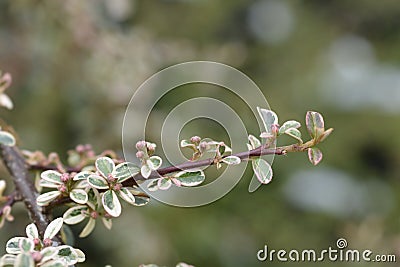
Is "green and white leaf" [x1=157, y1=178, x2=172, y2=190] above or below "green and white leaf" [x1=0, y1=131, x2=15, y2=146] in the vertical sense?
below

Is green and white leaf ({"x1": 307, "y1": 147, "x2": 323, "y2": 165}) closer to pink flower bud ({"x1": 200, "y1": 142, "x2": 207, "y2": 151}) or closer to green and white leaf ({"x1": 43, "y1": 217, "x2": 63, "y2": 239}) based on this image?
pink flower bud ({"x1": 200, "y1": 142, "x2": 207, "y2": 151})

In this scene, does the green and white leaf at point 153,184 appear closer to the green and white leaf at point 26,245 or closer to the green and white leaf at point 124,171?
the green and white leaf at point 124,171

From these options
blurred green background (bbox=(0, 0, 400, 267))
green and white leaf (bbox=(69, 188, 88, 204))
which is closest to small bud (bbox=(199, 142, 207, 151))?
green and white leaf (bbox=(69, 188, 88, 204))

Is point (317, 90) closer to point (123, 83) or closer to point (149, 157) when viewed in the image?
point (123, 83)

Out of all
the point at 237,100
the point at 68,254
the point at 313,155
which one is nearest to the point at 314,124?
the point at 313,155

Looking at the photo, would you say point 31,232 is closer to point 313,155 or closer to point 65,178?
point 65,178

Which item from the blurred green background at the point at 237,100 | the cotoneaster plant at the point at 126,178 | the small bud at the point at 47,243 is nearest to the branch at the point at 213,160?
the cotoneaster plant at the point at 126,178
